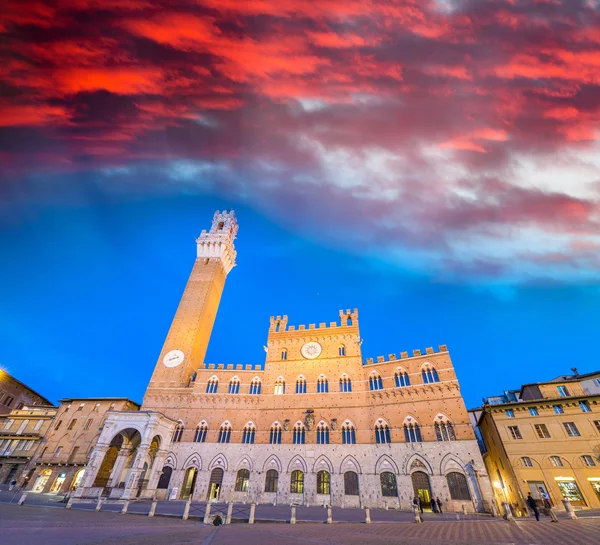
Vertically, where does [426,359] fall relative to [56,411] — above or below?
above

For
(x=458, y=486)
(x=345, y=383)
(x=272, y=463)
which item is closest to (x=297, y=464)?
(x=272, y=463)

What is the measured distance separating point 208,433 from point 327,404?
1323 cm

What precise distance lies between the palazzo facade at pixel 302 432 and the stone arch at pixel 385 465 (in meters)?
0.09

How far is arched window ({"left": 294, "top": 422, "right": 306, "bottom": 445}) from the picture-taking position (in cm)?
2958

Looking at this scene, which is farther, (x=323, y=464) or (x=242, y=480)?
(x=242, y=480)

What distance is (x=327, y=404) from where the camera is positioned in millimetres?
31016

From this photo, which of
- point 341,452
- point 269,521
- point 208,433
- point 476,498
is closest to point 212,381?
point 208,433

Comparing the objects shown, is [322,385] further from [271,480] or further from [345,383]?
[271,480]

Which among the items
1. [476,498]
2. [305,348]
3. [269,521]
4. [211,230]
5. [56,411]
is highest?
[211,230]

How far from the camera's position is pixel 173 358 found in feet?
118

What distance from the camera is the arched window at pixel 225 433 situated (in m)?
30.7

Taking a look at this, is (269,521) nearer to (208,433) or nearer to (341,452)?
(341,452)

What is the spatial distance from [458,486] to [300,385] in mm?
16700

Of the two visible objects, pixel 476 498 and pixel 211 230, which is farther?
pixel 211 230
